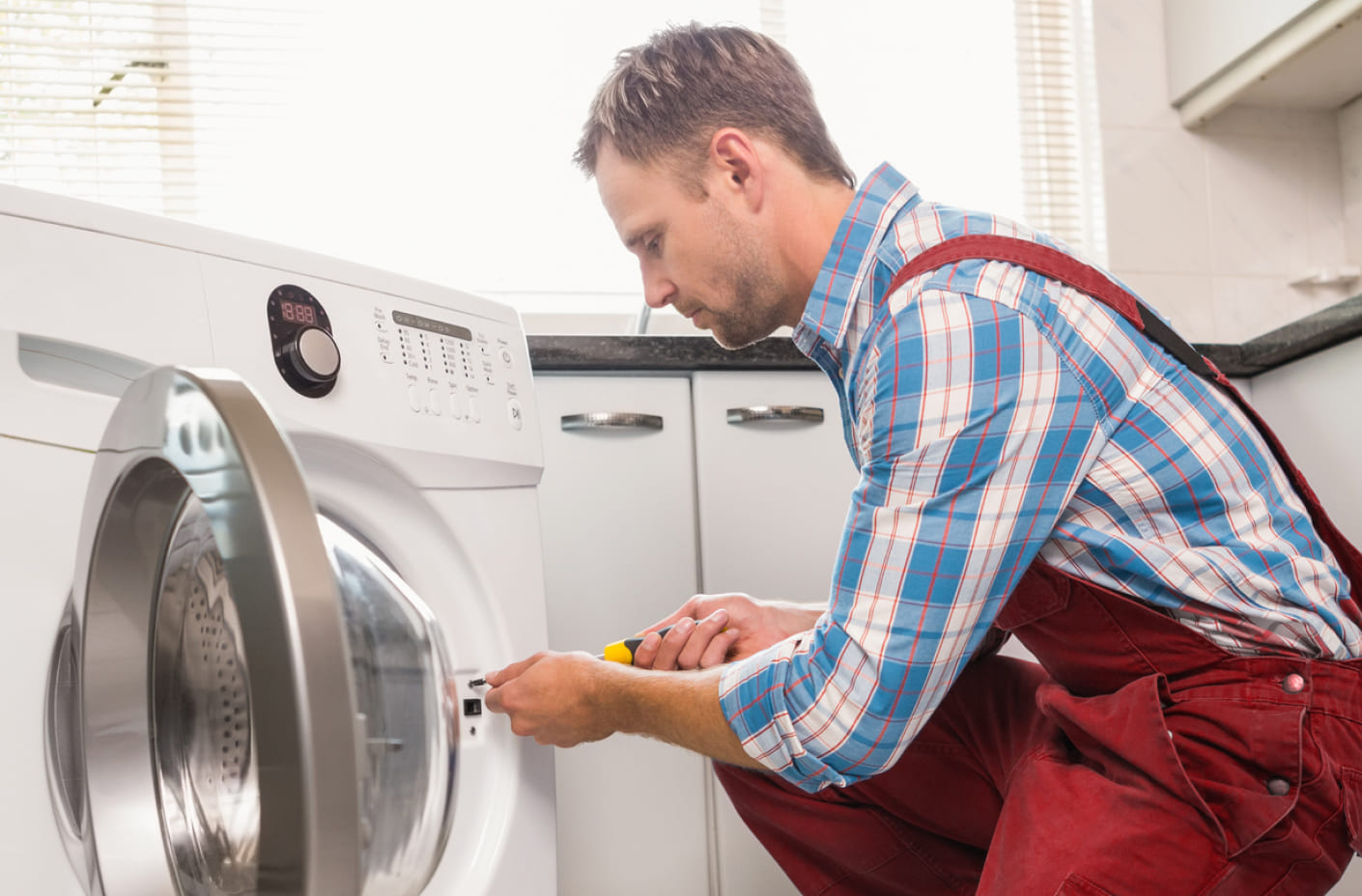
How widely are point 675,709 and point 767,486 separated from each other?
2.03 ft

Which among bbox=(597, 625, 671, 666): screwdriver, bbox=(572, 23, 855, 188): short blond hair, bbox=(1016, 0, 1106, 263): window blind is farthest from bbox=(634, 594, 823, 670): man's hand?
bbox=(1016, 0, 1106, 263): window blind

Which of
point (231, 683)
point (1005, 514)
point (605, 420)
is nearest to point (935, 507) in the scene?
point (1005, 514)

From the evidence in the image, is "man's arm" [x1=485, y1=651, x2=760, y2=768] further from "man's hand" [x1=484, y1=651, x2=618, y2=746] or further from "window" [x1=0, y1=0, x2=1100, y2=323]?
"window" [x1=0, y1=0, x2=1100, y2=323]

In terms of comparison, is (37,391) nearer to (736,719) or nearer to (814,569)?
(736,719)

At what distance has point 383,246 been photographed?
2.07 metres

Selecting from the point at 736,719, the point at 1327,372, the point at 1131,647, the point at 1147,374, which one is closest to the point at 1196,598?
the point at 1131,647

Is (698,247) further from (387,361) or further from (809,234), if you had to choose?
(387,361)

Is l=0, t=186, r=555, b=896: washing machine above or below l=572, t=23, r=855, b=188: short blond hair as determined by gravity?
below

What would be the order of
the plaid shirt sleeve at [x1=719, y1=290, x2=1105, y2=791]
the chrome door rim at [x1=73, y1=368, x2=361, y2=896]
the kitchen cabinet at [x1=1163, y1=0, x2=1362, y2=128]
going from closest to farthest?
the chrome door rim at [x1=73, y1=368, x2=361, y2=896]
the plaid shirt sleeve at [x1=719, y1=290, x2=1105, y2=791]
the kitchen cabinet at [x1=1163, y1=0, x2=1362, y2=128]

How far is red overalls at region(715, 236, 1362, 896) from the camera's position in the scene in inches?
32.3

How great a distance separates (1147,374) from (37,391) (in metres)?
0.77

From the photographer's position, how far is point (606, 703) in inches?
37.9

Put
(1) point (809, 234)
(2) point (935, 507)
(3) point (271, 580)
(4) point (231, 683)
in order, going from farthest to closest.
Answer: (1) point (809, 234) → (2) point (935, 507) → (4) point (231, 683) → (3) point (271, 580)

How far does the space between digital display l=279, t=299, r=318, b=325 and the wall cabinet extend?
23.6 inches
